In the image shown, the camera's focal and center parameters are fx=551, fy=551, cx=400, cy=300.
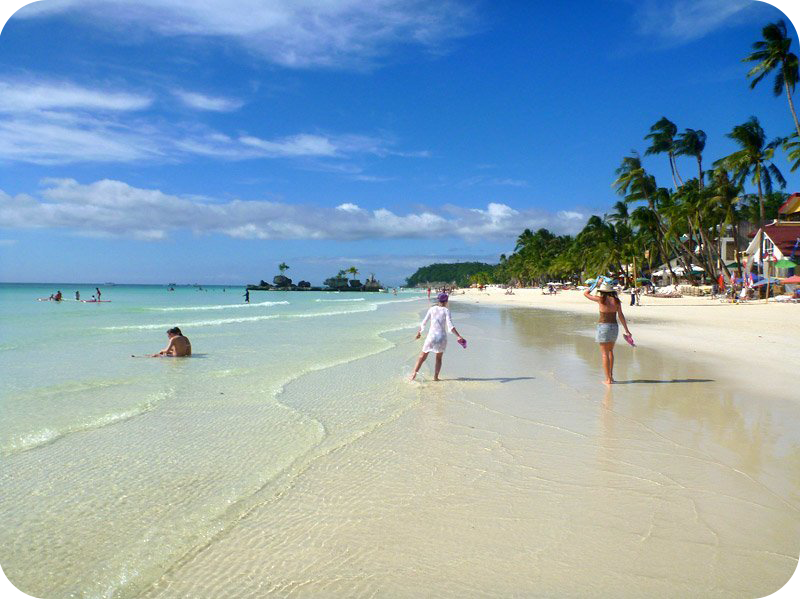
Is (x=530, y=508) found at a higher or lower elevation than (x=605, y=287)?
lower

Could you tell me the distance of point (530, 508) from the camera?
4250 mm

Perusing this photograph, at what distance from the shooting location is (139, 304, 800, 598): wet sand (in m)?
3.25

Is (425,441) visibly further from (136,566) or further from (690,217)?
→ (690,217)

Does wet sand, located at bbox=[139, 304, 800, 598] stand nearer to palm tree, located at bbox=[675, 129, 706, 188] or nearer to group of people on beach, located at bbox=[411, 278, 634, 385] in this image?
group of people on beach, located at bbox=[411, 278, 634, 385]

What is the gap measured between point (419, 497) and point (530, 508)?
88 cm

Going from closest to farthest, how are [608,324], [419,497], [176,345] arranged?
[419,497] < [608,324] < [176,345]

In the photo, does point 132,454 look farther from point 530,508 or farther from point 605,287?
point 605,287

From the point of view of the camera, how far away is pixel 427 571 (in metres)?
3.34

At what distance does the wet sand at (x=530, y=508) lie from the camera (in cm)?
325

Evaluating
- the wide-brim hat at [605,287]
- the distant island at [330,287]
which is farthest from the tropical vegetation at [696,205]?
the distant island at [330,287]

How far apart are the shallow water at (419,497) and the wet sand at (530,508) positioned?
18 millimetres

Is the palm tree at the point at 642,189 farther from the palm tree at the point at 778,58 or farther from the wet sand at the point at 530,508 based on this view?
the wet sand at the point at 530,508

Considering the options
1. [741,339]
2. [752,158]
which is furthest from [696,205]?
[741,339]

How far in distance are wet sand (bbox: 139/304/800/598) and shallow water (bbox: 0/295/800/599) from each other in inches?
0.7
